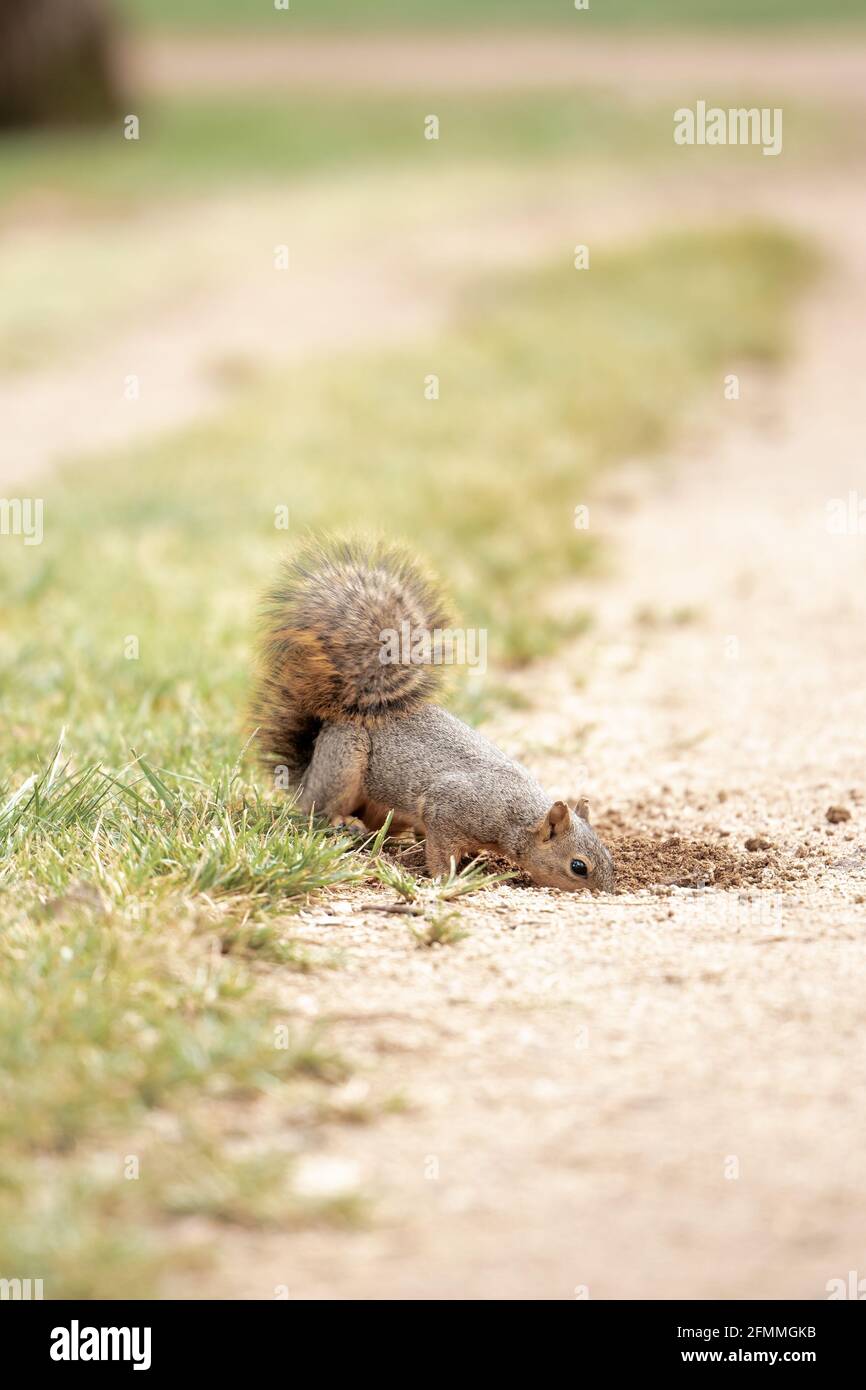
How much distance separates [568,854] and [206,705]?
6.21 feet

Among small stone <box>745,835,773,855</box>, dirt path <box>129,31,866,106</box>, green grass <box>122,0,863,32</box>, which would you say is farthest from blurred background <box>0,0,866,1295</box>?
green grass <box>122,0,863,32</box>

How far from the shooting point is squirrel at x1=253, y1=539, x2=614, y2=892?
14.3 ft

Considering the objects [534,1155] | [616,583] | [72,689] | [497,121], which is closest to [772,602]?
[616,583]

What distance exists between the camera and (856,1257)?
265cm

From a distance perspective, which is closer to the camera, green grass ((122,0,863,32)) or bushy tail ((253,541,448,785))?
bushy tail ((253,541,448,785))

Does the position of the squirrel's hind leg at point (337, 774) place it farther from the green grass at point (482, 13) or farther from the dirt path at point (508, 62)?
the green grass at point (482, 13)

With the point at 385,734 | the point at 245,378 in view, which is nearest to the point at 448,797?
the point at 385,734

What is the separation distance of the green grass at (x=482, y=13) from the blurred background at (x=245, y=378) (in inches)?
174

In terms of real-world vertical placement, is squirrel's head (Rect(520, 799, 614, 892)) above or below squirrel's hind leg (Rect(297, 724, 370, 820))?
below

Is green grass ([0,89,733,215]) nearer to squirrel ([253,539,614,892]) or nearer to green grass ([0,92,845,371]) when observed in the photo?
green grass ([0,92,845,371])

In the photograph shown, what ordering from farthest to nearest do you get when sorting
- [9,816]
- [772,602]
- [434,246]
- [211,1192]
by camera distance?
1. [434,246]
2. [772,602]
3. [9,816]
4. [211,1192]

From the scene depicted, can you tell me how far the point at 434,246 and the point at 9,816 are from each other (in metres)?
14.0
